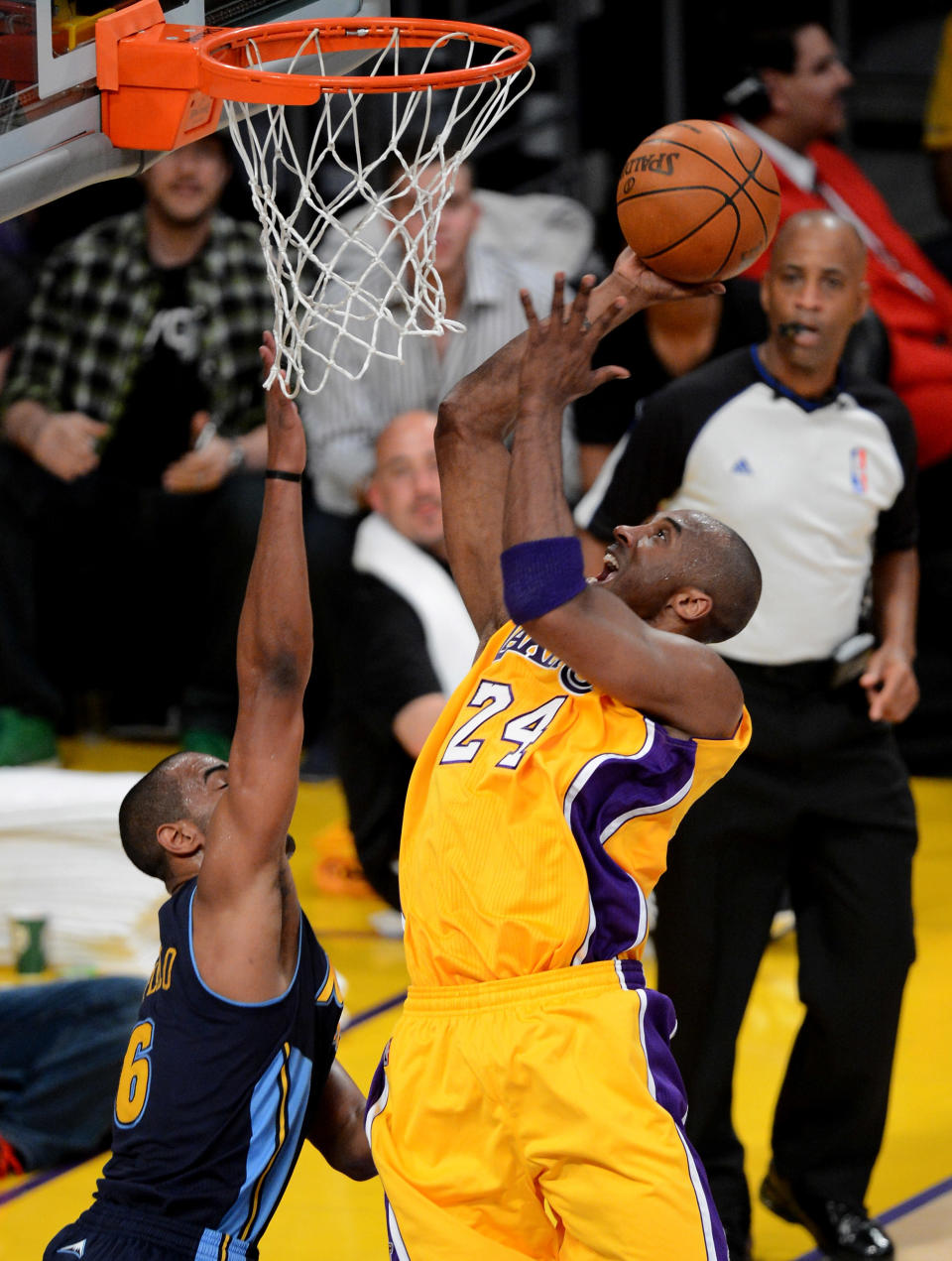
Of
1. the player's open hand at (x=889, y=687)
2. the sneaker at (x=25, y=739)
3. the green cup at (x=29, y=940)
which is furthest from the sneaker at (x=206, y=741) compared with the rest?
the player's open hand at (x=889, y=687)

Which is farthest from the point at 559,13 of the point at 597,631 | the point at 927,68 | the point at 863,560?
the point at 597,631

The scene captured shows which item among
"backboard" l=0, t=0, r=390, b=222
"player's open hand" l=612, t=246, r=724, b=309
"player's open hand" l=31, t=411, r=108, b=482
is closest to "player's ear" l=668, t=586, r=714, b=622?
"player's open hand" l=612, t=246, r=724, b=309

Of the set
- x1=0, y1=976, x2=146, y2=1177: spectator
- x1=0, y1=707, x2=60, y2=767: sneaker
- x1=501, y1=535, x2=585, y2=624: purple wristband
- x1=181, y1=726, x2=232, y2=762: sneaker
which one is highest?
x1=501, y1=535, x2=585, y2=624: purple wristband

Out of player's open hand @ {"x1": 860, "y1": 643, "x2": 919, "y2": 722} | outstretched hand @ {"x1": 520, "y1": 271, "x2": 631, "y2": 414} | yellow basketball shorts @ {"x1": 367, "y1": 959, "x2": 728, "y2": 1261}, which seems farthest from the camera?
player's open hand @ {"x1": 860, "y1": 643, "x2": 919, "y2": 722}

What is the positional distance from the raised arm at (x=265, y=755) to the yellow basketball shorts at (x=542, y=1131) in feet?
1.11

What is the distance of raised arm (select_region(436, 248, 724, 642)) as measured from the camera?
131 inches

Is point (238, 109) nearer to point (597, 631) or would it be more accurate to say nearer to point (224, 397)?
point (597, 631)

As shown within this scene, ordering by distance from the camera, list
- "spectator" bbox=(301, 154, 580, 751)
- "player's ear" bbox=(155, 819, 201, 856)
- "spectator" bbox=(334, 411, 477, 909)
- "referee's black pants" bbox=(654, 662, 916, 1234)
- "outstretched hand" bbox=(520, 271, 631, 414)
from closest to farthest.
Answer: "outstretched hand" bbox=(520, 271, 631, 414), "player's ear" bbox=(155, 819, 201, 856), "referee's black pants" bbox=(654, 662, 916, 1234), "spectator" bbox=(334, 411, 477, 909), "spectator" bbox=(301, 154, 580, 751)

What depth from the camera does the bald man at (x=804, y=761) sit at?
162 inches

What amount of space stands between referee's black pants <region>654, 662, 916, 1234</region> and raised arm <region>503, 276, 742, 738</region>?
1247 mm

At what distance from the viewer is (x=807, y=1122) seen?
166 inches

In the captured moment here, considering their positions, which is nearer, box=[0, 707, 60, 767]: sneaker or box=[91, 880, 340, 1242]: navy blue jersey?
box=[91, 880, 340, 1242]: navy blue jersey

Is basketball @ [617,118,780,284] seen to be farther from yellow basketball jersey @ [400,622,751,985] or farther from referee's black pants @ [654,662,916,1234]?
referee's black pants @ [654,662,916,1234]

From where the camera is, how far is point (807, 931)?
422 cm
